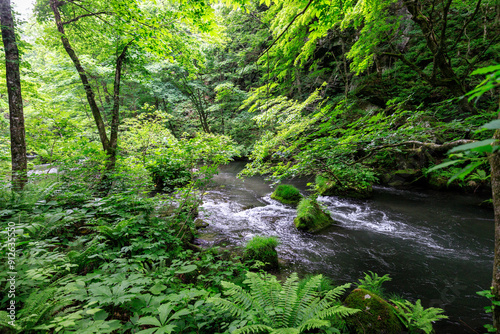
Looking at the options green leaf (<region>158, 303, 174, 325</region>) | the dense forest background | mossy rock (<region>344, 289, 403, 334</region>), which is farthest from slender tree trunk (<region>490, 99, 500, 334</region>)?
green leaf (<region>158, 303, 174, 325</region>)

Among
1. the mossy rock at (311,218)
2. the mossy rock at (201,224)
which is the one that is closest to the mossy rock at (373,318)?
the mossy rock at (311,218)

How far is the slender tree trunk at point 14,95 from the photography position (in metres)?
4.26

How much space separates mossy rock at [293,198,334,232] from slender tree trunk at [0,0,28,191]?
276 inches

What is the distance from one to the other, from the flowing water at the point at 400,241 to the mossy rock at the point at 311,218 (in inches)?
9.3

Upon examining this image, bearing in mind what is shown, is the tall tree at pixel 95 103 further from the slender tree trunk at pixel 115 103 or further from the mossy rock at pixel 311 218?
the mossy rock at pixel 311 218

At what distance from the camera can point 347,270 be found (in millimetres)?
4457

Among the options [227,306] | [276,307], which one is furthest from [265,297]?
[227,306]

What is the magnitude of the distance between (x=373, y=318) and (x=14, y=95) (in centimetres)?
823

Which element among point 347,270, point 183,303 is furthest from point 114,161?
point 347,270

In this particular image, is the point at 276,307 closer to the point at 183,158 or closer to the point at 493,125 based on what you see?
the point at 493,125

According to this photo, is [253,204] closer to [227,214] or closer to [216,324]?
[227,214]

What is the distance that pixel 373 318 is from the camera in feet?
8.90

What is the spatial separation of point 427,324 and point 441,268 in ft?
8.98

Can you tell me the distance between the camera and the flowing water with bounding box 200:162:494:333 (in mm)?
3736
